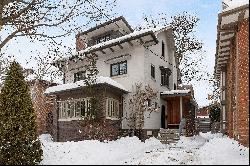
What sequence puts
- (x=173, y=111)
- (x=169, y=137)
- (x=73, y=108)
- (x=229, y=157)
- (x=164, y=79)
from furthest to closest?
(x=164, y=79)
(x=173, y=111)
(x=73, y=108)
(x=169, y=137)
(x=229, y=157)

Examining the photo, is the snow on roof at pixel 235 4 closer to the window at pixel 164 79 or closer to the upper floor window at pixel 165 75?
the upper floor window at pixel 165 75

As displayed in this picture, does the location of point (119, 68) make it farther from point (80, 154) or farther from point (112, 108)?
point (80, 154)

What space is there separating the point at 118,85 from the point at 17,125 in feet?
35.2

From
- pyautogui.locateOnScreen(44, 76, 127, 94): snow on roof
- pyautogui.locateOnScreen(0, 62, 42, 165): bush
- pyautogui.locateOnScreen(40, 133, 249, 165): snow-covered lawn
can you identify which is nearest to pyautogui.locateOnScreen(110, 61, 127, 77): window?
pyautogui.locateOnScreen(44, 76, 127, 94): snow on roof

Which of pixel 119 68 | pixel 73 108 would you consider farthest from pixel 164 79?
pixel 73 108

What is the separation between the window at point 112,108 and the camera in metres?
19.1

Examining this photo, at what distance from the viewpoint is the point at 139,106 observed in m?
19.6

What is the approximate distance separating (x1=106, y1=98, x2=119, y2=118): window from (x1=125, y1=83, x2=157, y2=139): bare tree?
0.91 m

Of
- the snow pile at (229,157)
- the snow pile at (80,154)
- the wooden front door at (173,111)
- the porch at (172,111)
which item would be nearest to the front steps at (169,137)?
the porch at (172,111)

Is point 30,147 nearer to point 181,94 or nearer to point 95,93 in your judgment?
point 95,93

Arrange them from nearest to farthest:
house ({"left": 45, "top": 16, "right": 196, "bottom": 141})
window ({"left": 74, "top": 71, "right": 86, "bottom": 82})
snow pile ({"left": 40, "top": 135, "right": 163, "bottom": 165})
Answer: snow pile ({"left": 40, "top": 135, "right": 163, "bottom": 165})
house ({"left": 45, "top": 16, "right": 196, "bottom": 141})
window ({"left": 74, "top": 71, "right": 86, "bottom": 82})

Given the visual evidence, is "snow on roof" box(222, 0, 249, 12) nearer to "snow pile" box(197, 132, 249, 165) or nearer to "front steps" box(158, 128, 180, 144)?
"snow pile" box(197, 132, 249, 165)

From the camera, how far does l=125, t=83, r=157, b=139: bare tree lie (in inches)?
771

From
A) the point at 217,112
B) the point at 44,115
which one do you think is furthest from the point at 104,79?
the point at 217,112
